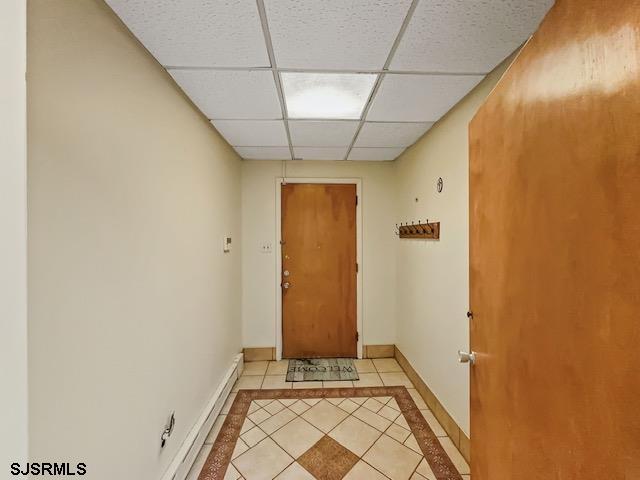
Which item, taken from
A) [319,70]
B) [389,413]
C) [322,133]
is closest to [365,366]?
[389,413]

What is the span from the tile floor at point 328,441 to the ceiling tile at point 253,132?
92.3 inches

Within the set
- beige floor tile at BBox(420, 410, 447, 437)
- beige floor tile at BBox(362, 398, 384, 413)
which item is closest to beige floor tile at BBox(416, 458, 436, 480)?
beige floor tile at BBox(420, 410, 447, 437)

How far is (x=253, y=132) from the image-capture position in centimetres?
232

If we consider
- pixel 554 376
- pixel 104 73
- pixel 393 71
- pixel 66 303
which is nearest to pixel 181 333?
pixel 66 303

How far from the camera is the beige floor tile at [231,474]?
166 cm

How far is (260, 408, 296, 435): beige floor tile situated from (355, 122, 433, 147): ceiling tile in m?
2.44

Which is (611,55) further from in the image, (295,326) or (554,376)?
(295,326)

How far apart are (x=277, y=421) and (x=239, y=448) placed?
0.36 metres

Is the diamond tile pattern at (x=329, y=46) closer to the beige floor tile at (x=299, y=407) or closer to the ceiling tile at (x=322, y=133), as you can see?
the ceiling tile at (x=322, y=133)

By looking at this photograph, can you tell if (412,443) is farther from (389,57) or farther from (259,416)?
(389,57)

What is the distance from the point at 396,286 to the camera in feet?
10.9

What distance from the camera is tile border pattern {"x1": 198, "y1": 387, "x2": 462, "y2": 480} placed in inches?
67.3

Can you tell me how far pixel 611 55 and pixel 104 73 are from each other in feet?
4.86

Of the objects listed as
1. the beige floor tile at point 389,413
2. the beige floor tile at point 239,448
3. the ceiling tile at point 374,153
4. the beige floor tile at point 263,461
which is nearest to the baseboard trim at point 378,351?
the beige floor tile at point 389,413
